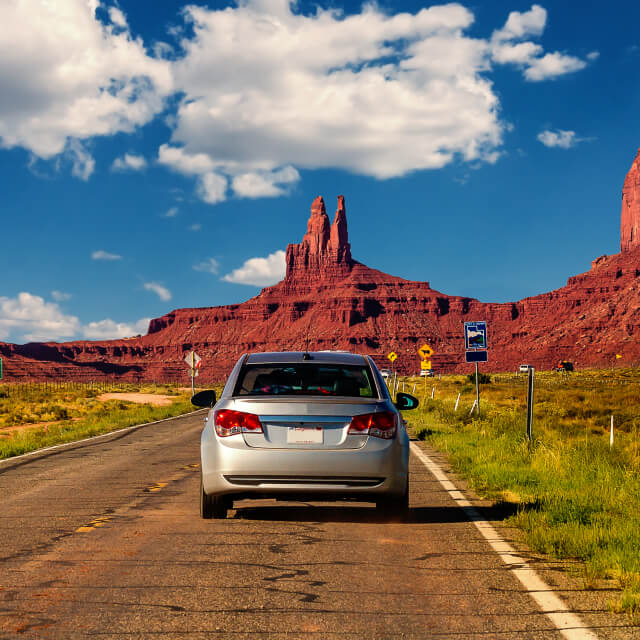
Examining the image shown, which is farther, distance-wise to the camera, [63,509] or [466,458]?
[466,458]

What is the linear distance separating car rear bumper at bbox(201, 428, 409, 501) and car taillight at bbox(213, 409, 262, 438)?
76 mm

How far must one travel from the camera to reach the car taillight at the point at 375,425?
766 cm

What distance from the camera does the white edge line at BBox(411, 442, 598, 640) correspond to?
470 cm

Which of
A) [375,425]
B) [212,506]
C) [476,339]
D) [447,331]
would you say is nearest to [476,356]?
[476,339]

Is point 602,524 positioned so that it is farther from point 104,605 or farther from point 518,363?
point 518,363

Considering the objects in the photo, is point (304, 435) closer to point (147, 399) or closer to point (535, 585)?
point (535, 585)

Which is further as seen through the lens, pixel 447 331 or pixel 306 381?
pixel 447 331

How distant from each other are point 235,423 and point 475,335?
15749mm

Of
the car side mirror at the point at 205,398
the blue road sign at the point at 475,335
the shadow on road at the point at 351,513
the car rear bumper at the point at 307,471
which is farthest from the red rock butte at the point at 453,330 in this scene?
the car rear bumper at the point at 307,471

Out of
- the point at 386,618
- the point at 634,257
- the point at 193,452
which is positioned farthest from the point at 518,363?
the point at 386,618

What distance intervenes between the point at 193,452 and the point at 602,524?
381 inches

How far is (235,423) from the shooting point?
7719mm

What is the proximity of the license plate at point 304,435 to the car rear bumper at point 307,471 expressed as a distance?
0.09 metres

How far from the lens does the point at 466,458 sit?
13883 mm
